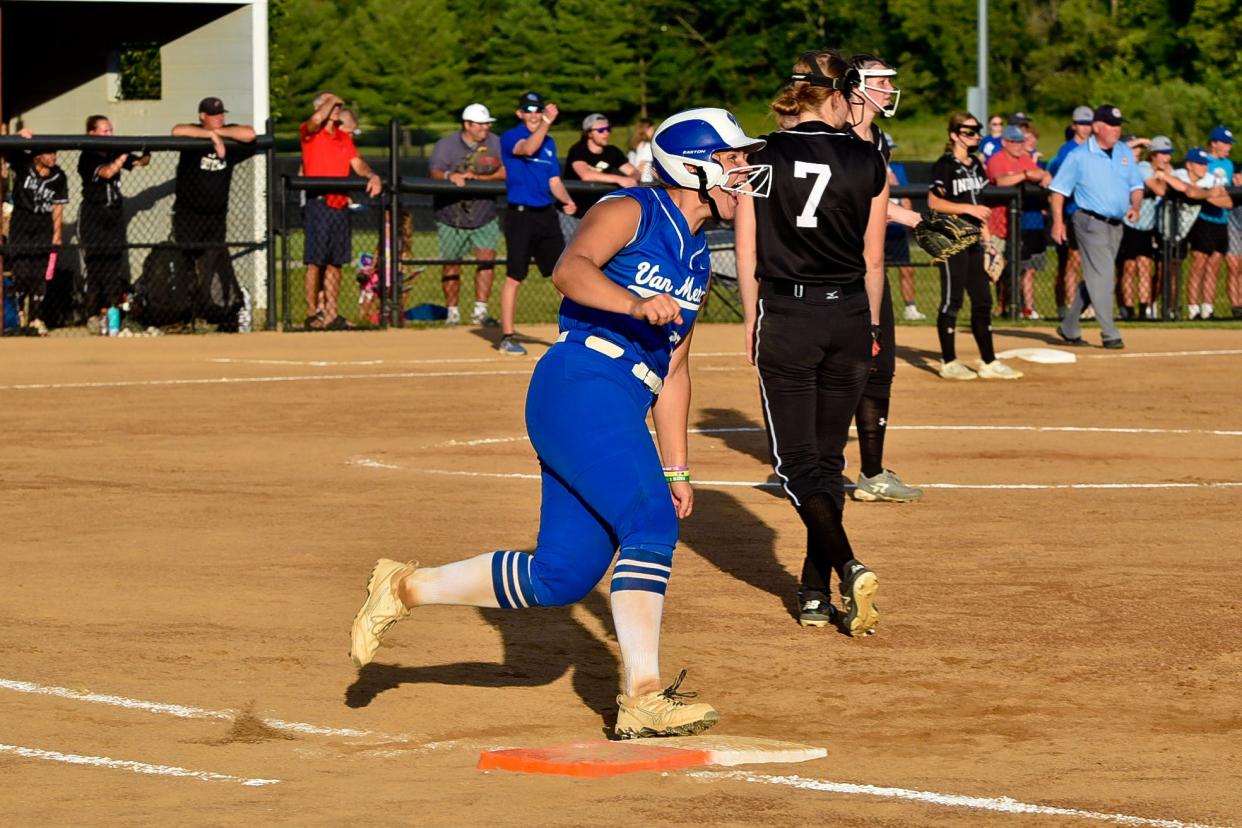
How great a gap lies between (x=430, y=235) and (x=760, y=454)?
30.6 meters

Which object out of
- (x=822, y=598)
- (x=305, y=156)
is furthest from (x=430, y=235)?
(x=822, y=598)

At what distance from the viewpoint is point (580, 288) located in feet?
21.1

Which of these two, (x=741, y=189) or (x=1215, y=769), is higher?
(x=741, y=189)

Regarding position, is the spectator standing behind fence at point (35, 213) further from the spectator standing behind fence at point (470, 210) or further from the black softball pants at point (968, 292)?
the black softball pants at point (968, 292)

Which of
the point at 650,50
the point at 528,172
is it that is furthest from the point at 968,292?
the point at 650,50

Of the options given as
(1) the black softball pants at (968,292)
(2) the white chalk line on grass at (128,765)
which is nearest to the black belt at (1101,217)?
(1) the black softball pants at (968,292)

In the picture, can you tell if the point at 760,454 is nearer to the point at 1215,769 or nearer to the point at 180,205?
the point at 1215,769

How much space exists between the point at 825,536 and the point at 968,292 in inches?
325

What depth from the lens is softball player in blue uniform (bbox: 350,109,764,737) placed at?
6504mm

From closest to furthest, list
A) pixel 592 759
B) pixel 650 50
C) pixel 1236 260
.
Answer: pixel 592 759
pixel 1236 260
pixel 650 50

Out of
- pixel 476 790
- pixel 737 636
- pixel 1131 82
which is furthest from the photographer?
pixel 1131 82

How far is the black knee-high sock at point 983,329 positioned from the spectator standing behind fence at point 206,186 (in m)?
8.17

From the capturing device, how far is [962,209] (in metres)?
15.4

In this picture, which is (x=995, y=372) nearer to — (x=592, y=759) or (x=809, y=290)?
(x=809, y=290)
